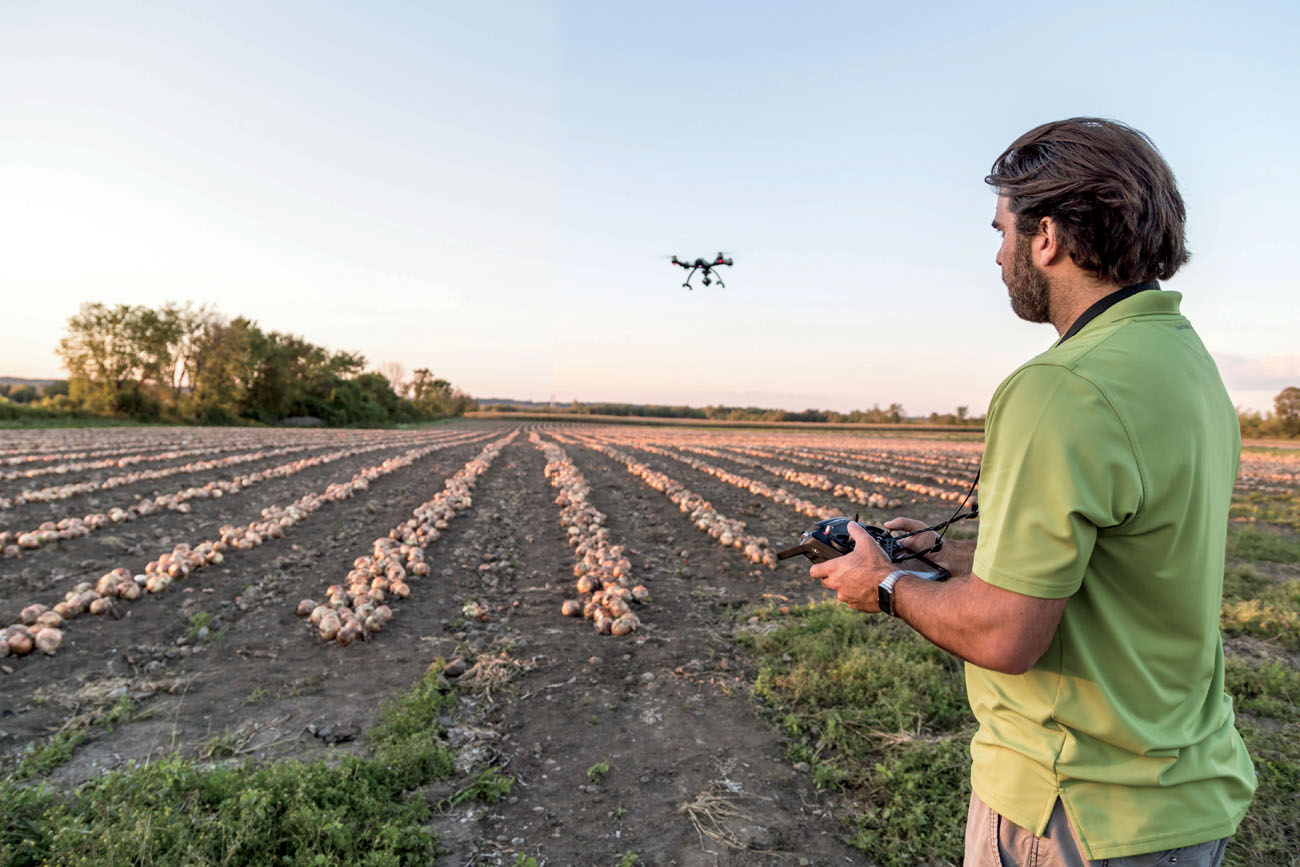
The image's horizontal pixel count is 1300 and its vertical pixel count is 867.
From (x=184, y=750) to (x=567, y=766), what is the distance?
252 centimetres

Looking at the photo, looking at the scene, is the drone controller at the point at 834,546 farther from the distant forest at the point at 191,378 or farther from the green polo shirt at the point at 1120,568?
the distant forest at the point at 191,378

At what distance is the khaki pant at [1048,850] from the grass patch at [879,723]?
2.02 metres

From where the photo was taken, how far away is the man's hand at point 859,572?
1.77 m

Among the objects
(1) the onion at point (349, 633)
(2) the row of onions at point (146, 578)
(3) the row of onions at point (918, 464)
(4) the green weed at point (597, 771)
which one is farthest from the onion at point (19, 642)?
(3) the row of onions at point (918, 464)

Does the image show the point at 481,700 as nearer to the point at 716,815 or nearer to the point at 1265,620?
the point at 716,815

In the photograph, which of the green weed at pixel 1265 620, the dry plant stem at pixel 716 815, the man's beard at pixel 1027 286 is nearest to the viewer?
the man's beard at pixel 1027 286

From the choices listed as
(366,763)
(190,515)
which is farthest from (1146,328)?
(190,515)

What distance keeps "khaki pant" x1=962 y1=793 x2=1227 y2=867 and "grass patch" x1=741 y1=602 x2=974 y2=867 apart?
2.02 m

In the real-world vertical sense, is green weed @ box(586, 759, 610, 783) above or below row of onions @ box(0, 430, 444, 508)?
below

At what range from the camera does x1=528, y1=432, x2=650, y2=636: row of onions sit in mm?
6512

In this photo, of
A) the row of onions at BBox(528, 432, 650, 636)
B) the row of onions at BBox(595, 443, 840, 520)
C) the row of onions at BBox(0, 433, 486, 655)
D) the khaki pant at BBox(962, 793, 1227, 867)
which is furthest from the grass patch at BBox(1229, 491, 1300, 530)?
the row of onions at BBox(0, 433, 486, 655)

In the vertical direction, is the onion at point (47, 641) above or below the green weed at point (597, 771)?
above

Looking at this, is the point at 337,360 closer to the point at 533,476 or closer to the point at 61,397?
the point at 61,397

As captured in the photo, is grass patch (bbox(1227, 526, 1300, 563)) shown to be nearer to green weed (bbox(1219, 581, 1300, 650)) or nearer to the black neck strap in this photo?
green weed (bbox(1219, 581, 1300, 650))
